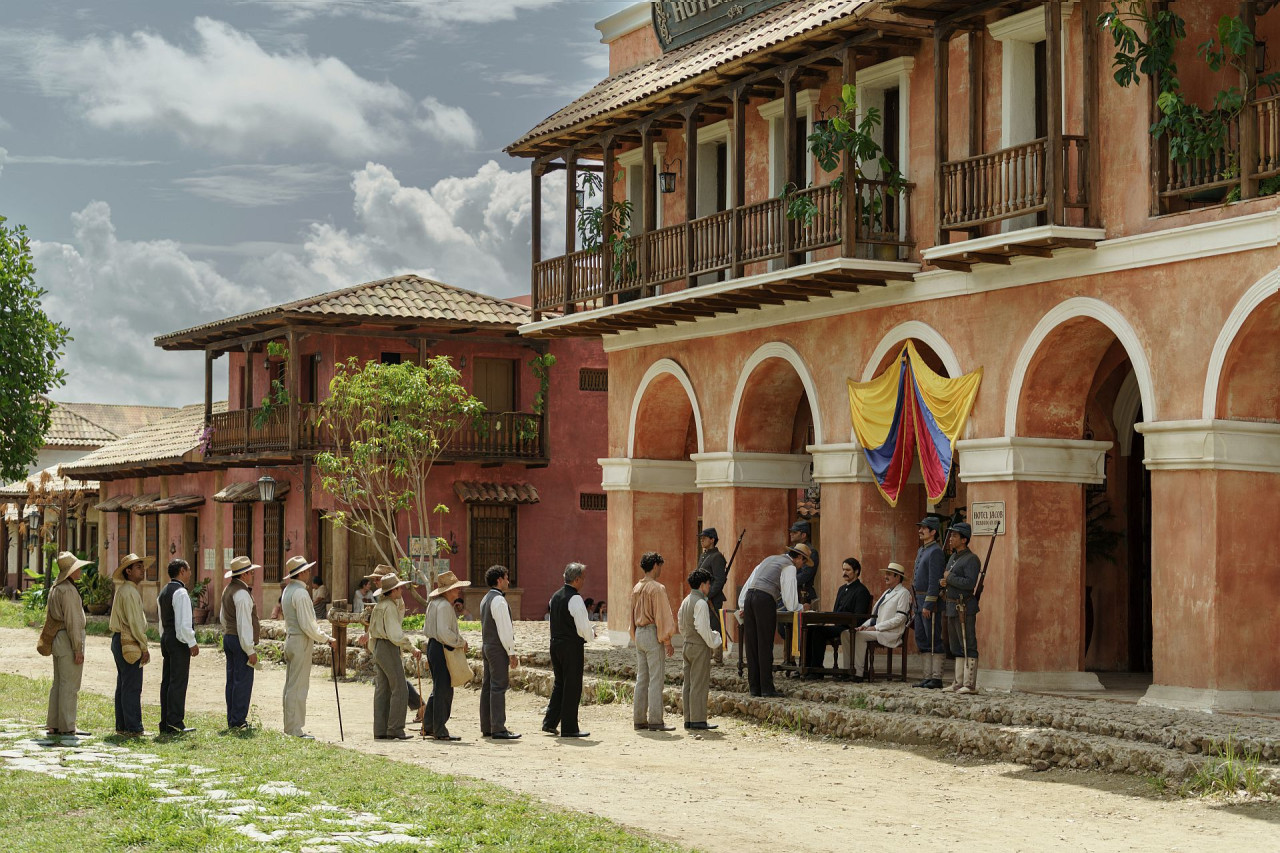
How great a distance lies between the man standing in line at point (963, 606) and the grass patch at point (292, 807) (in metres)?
5.41

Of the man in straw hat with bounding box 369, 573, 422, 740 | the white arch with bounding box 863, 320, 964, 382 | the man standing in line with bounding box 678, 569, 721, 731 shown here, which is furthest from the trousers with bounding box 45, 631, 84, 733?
the white arch with bounding box 863, 320, 964, 382

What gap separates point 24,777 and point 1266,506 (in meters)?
10.3

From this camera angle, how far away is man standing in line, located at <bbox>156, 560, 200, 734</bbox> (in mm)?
15305

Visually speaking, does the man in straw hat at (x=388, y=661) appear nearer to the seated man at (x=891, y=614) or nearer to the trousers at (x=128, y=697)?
the trousers at (x=128, y=697)

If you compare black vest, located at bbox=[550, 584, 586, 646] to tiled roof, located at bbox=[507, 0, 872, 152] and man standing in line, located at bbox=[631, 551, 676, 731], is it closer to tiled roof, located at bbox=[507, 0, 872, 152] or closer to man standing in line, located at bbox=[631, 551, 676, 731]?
man standing in line, located at bbox=[631, 551, 676, 731]

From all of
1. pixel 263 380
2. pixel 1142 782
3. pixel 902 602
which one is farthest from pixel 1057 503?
pixel 263 380

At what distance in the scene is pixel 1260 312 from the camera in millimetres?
14516

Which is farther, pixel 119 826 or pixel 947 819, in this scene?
pixel 947 819

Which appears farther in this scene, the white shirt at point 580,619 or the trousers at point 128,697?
the white shirt at point 580,619

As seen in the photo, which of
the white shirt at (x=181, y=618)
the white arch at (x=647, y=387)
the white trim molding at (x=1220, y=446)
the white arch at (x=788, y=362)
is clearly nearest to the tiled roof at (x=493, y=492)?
the white arch at (x=647, y=387)

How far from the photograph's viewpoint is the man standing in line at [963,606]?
1587 centimetres

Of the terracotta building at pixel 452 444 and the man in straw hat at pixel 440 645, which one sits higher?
the terracotta building at pixel 452 444

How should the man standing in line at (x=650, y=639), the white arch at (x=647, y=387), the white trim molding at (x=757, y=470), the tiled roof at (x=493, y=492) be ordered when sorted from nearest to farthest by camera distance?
the man standing in line at (x=650, y=639) → the white trim molding at (x=757, y=470) → the white arch at (x=647, y=387) → the tiled roof at (x=493, y=492)

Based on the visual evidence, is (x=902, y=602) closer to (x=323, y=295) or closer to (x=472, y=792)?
(x=472, y=792)
